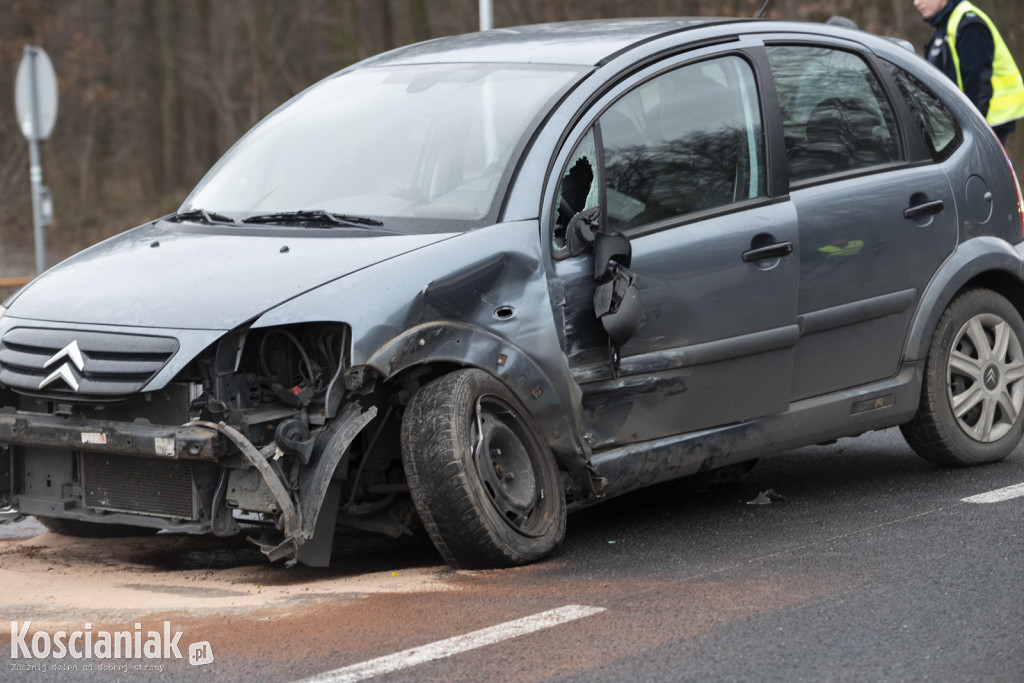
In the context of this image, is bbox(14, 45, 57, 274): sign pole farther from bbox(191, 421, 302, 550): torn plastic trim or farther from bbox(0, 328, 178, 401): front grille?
bbox(191, 421, 302, 550): torn plastic trim

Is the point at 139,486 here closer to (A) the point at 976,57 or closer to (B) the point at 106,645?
(B) the point at 106,645

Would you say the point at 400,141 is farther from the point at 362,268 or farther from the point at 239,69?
the point at 239,69

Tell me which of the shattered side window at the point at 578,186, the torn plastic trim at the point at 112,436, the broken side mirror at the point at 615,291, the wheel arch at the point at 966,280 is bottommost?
the torn plastic trim at the point at 112,436

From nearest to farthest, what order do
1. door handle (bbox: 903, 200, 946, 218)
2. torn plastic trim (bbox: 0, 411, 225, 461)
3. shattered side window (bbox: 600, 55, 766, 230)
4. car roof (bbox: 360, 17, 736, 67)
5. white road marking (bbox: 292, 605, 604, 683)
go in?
white road marking (bbox: 292, 605, 604, 683) < torn plastic trim (bbox: 0, 411, 225, 461) < shattered side window (bbox: 600, 55, 766, 230) < car roof (bbox: 360, 17, 736, 67) < door handle (bbox: 903, 200, 946, 218)

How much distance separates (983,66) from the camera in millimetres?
9141

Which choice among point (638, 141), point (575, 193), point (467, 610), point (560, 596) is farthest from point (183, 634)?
point (638, 141)

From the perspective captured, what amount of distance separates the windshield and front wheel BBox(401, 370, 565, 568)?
0.65 m

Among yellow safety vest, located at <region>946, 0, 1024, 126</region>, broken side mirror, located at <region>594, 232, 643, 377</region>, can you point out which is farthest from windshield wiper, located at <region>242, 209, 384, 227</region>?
yellow safety vest, located at <region>946, 0, 1024, 126</region>

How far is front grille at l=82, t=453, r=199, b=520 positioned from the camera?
467 cm

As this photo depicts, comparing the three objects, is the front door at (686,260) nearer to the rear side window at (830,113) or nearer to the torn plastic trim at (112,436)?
the rear side window at (830,113)

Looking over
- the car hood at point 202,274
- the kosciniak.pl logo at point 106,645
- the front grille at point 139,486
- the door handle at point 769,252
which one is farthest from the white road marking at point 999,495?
the kosciniak.pl logo at point 106,645

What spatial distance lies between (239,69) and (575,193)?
983 inches

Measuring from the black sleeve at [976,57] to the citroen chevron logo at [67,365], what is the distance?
641cm

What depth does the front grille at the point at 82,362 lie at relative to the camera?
456 cm
